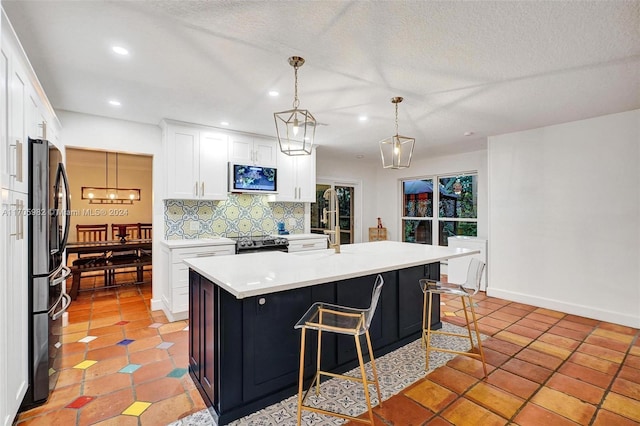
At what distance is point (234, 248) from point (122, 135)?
1.99 meters

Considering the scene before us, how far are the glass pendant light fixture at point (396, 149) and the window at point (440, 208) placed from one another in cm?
82

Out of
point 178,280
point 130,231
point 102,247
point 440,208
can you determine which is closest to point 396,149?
point 178,280

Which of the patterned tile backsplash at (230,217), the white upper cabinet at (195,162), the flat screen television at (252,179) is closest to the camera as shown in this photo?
the white upper cabinet at (195,162)

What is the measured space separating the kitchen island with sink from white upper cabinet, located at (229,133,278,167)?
216 cm

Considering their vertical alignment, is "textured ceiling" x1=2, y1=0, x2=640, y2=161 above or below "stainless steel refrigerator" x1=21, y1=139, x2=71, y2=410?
above

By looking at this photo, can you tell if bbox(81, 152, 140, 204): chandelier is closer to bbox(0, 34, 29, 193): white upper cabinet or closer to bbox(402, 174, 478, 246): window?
bbox(0, 34, 29, 193): white upper cabinet

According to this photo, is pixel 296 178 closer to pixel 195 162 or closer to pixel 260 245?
pixel 260 245

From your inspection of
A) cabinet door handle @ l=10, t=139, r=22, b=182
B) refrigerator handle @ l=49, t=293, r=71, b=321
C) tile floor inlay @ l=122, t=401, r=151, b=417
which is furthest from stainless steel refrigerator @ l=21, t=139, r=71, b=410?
tile floor inlay @ l=122, t=401, r=151, b=417

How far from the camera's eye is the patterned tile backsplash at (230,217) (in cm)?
416

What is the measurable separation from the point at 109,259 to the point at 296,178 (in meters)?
3.33

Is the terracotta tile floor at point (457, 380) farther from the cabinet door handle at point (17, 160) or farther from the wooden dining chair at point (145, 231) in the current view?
the wooden dining chair at point (145, 231)

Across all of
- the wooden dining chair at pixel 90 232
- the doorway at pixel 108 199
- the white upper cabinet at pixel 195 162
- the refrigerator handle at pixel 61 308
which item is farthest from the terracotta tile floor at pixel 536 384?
the wooden dining chair at pixel 90 232

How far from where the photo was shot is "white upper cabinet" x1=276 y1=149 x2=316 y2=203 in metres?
4.84

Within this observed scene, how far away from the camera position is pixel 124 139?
3838 millimetres
